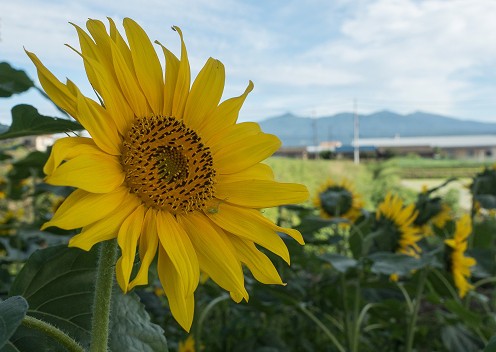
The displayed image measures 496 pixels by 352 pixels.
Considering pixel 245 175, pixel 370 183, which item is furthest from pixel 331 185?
pixel 370 183

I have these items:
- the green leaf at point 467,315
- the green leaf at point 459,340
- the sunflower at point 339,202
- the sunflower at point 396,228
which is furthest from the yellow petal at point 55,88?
the sunflower at point 339,202

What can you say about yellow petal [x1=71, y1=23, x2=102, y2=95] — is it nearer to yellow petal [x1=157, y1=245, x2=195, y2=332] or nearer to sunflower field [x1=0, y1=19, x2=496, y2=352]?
sunflower field [x1=0, y1=19, x2=496, y2=352]

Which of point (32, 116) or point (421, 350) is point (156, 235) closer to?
point (32, 116)

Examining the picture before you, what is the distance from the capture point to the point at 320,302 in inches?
74.1

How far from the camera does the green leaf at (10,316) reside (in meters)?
0.42

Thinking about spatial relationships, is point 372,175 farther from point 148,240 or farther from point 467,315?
→ point 148,240

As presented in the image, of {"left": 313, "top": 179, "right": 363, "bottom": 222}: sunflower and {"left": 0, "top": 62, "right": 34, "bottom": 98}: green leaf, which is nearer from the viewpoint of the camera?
{"left": 0, "top": 62, "right": 34, "bottom": 98}: green leaf

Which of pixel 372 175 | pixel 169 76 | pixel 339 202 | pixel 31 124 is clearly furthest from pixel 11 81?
pixel 372 175

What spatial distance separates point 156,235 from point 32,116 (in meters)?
0.24

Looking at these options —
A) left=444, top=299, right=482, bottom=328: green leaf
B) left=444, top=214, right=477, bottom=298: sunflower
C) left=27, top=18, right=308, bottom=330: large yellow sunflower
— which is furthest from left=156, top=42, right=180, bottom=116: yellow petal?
left=444, top=214, right=477, bottom=298: sunflower

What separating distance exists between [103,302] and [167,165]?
0.18 m

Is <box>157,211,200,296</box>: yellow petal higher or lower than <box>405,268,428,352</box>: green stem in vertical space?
higher

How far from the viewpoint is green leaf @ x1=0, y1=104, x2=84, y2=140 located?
659 millimetres

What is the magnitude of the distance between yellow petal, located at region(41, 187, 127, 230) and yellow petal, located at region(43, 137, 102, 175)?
0.10ft
